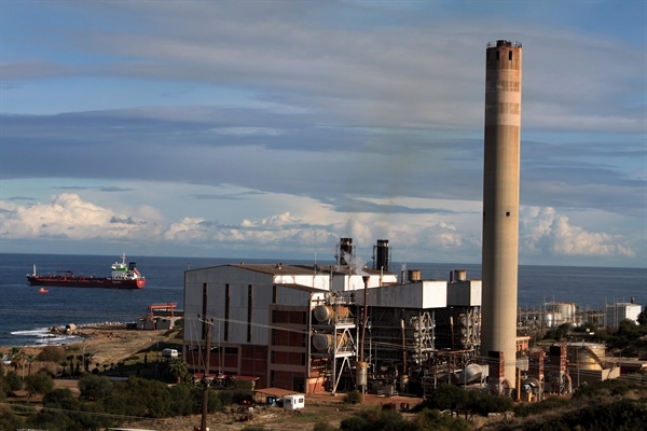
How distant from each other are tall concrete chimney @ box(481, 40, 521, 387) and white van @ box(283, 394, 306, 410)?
1272 centimetres

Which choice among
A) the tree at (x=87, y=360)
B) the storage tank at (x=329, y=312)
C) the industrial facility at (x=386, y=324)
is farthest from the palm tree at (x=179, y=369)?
the tree at (x=87, y=360)

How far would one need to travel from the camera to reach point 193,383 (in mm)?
58625

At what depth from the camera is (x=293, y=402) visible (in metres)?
52.7

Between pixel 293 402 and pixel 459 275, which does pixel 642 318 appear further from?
pixel 293 402

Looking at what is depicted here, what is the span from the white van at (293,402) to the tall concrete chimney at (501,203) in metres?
12.7

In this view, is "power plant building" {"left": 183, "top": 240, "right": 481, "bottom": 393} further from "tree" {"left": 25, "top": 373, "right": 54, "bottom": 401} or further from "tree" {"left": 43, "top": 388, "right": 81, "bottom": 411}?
"tree" {"left": 43, "top": 388, "right": 81, "bottom": 411}

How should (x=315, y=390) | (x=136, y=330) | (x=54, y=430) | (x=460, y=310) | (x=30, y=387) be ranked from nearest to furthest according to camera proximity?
(x=54, y=430)
(x=30, y=387)
(x=315, y=390)
(x=460, y=310)
(x=136, y=330)

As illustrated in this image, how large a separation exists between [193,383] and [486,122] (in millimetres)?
23445

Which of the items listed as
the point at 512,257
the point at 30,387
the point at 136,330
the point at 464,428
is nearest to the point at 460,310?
the point at 512,257

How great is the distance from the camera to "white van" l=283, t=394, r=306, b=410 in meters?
52.6

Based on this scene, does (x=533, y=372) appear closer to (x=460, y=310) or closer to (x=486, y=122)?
(x=460, y=310)

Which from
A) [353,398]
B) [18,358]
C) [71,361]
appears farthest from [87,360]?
[353,398]

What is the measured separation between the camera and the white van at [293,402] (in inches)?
2071

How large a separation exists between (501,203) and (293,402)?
17.7 metres
